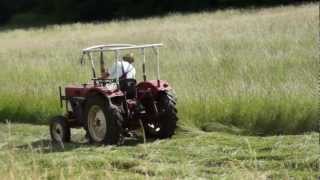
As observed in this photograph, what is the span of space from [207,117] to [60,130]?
230 cm

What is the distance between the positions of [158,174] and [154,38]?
18428 mm

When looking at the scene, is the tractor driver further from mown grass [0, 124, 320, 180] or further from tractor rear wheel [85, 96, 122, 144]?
mown grass [0, 124, 320, 180]

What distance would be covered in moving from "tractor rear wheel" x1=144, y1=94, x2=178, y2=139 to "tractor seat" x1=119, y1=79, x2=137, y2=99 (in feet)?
1.34

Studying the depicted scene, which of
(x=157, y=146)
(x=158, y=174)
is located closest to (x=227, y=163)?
(x=158, y=174)

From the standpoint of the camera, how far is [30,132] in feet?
38.8

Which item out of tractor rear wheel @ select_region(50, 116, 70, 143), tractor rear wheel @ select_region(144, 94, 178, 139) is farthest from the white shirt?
tractor rear wheel @ select_region(50, 116, 70, 143)

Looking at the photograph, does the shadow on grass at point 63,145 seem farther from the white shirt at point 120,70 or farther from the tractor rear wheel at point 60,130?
the white shirt at point 120,70

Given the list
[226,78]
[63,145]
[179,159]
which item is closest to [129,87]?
[63,145]

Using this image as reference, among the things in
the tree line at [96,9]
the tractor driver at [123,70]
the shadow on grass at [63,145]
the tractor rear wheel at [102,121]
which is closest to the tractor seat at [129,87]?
the tractor driver at [123,70]

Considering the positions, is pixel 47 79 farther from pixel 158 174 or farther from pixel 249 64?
pixel 158 174

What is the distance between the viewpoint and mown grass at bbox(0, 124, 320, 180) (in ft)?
22.0

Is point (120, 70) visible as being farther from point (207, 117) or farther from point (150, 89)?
point (207, 117)

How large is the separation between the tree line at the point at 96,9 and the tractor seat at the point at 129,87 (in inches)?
1887

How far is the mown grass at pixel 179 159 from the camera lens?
22.0ft
